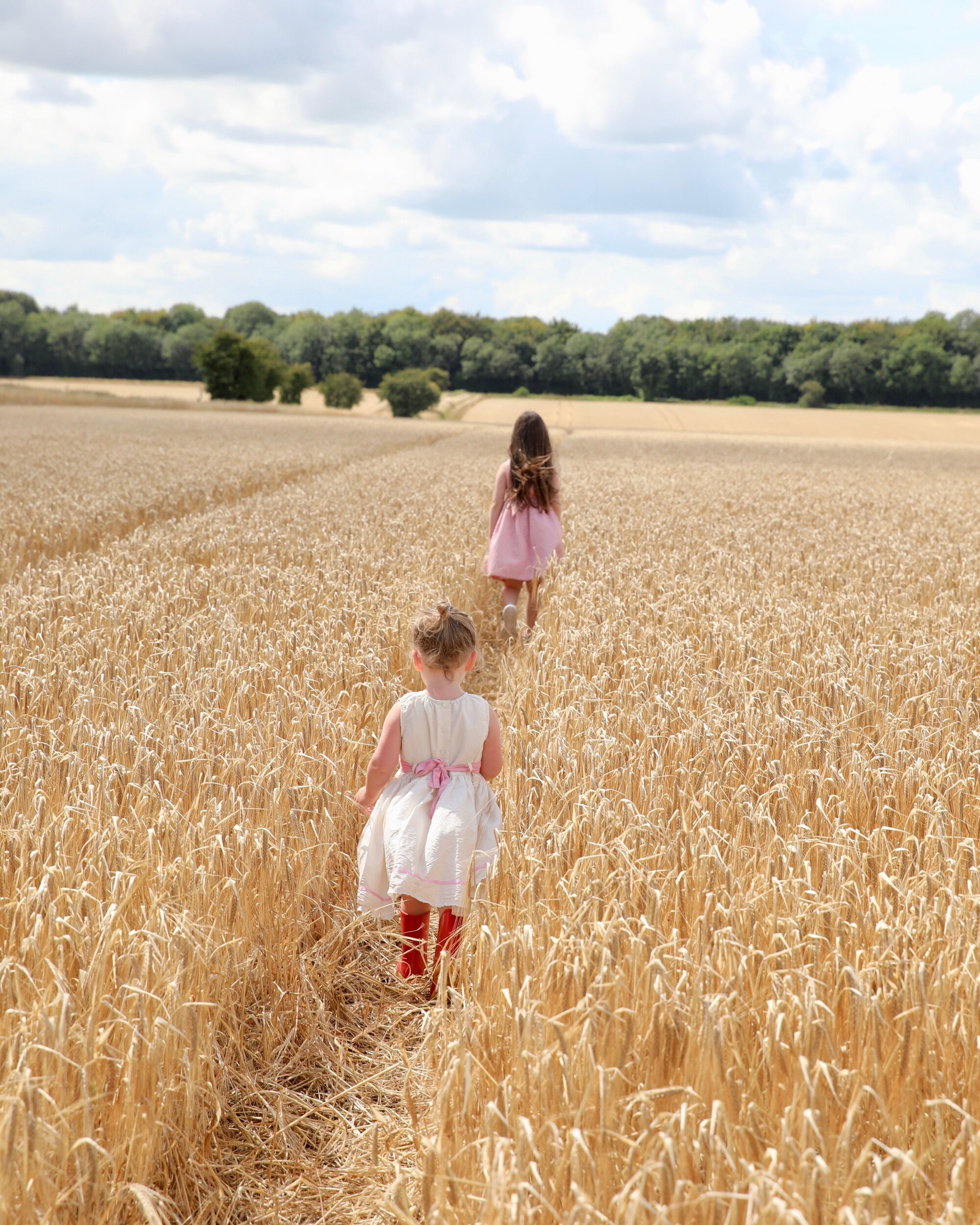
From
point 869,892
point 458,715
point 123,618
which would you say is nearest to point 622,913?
point 869,892

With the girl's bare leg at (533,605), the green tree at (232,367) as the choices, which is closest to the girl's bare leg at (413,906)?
the girl's bare leg at (533,605)

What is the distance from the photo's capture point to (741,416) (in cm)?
7081

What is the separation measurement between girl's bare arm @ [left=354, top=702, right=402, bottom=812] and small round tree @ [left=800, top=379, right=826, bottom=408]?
88.8 meters

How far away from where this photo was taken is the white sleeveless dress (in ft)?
11.0

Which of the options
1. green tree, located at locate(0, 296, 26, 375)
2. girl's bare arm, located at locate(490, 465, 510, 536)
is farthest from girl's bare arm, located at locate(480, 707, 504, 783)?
green tree, located at locate(0, 296, 26, 375)

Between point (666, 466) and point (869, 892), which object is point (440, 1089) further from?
point (666, 466)

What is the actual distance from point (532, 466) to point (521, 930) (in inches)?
209

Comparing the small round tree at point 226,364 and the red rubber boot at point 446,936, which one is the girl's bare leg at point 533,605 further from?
the small round tree at point 226,364

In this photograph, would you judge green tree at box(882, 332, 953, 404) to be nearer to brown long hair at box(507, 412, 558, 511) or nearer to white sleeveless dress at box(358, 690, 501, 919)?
brown long hair at box(507, 412, 558, 511)

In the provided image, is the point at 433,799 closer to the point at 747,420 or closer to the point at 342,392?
the point at 747,420

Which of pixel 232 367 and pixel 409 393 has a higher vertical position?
pixel 232 367

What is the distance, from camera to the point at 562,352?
98688 mm

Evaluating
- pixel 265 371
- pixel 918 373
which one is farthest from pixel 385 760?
pixel 918 373

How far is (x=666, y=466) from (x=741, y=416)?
50067mm
